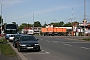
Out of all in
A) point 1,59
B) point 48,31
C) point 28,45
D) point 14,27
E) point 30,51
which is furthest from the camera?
point 48,31

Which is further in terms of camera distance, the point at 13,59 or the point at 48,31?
the point at 48,31

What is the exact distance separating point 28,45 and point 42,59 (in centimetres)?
497

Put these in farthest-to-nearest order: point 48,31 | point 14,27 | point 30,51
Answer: point 48,31 → point 14,27 → point 30,51

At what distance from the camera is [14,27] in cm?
4291

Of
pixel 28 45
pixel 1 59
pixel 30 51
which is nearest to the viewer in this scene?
pixel 1 59

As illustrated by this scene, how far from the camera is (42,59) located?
13641 mm

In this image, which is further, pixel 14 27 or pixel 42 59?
pixel 14 27

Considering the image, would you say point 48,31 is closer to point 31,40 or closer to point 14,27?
point 14,27

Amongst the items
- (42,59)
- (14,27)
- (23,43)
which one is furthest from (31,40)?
(14,27)

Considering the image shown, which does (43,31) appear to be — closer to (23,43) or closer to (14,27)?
(14,27)

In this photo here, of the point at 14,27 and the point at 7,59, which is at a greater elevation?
the point at 14,27

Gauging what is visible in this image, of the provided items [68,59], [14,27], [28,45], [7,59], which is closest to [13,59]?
[7,59]

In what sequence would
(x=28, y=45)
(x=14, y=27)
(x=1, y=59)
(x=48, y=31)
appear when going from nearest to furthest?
(x=1, y=59) → (x=28, y=45) → (x=14, y=27) → (x=48, y=31)

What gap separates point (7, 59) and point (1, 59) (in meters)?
0.35
